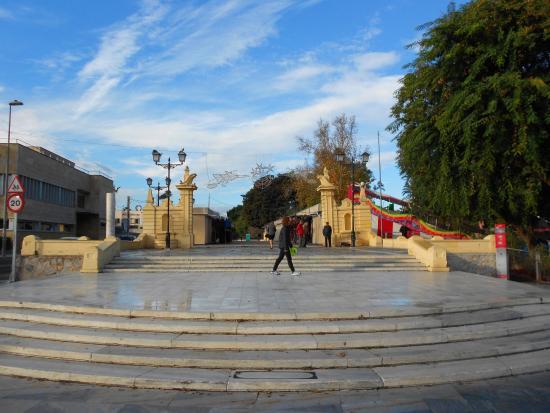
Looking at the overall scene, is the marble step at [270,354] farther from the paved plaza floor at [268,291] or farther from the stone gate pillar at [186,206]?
the stone gate pillar at [186,206]

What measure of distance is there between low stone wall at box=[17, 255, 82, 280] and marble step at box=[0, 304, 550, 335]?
9828 mm

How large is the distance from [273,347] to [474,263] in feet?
44.1

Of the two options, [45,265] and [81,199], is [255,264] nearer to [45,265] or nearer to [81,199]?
[45,265]

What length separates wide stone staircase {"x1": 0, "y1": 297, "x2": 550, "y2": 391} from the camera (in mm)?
5469

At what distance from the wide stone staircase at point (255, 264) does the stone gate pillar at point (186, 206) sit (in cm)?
993

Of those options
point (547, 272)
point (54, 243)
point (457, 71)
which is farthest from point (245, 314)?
point (547, 272)

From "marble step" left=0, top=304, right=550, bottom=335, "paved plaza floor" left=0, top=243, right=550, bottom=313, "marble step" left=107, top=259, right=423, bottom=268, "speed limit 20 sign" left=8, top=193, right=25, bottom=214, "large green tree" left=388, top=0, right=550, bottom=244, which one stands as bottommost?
"marble step" left=0, top=304, right=550, bottom=335

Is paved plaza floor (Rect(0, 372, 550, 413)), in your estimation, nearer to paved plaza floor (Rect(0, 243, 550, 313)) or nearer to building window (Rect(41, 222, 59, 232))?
paved plaza floor (Rect(0, 243, 550, 313))

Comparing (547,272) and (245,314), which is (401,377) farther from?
(547,272)

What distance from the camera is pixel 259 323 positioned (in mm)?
7305

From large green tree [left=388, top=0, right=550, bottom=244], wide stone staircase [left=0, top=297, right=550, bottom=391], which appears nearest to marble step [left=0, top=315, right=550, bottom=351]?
wide stone staircase [left=0, top=297, right=550, bottom=391]

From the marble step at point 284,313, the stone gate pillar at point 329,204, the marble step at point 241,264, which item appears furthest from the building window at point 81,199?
the marble step at point 284,313

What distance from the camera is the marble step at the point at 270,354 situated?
5.85 metres

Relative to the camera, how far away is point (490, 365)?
587 centimetres
